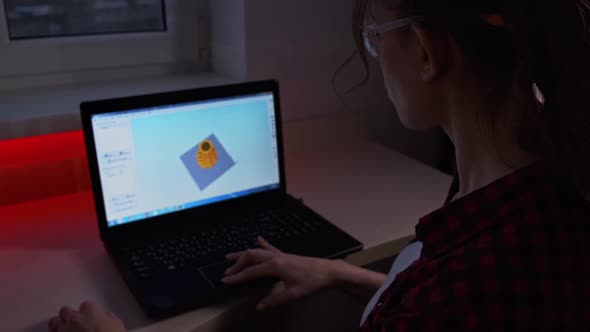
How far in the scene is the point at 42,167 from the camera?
4.25ft

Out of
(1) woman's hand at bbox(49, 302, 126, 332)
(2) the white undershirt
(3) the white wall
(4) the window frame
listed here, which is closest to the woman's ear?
(2) the white undershirt

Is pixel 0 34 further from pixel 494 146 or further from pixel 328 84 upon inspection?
pixel 494 146

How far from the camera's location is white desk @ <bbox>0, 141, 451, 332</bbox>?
90 cm

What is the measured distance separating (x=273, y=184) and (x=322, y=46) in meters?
0.52

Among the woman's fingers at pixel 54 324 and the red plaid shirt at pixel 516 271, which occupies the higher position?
the red plaid shirt at pixel 516 271

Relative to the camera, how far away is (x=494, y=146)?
2.24ft

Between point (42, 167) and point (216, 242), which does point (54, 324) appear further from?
point (42, 167)

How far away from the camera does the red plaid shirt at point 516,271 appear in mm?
589

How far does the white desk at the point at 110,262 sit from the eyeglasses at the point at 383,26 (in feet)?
1.43

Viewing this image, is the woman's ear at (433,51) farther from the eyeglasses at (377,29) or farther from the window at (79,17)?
the window at (79,17)

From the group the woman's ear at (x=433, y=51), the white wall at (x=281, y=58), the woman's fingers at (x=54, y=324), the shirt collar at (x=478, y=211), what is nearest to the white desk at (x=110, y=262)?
the woman's fingers at (x=54, y=324)

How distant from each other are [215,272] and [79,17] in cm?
91

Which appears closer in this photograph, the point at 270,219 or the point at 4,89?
the point at 270,219

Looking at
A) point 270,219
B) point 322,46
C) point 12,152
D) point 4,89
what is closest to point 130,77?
point 4,89
